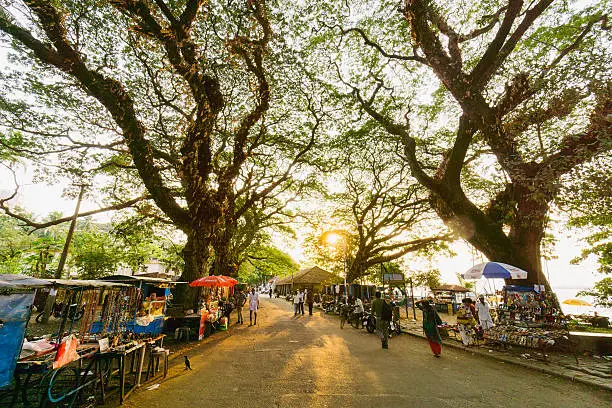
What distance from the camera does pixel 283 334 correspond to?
475 inches

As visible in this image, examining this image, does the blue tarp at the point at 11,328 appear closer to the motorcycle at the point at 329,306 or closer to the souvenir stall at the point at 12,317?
the souvenir stall at the point at 12,317

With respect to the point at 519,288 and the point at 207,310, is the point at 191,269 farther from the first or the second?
the point at 519,288

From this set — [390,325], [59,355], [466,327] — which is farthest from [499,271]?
[59,355]

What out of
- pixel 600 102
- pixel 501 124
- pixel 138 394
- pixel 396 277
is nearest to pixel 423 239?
pixel 396 277

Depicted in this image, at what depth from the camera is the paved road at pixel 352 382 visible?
4812 mm

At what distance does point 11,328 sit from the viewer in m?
4.04

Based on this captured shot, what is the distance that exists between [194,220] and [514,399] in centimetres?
1133

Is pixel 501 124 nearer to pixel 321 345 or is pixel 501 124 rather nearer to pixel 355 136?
pixel 355 136

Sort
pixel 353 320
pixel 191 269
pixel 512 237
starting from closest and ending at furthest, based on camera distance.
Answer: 1. pixel 512 237
2. pixel 191 269
3. pixel 353 320

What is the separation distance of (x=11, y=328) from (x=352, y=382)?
602cm

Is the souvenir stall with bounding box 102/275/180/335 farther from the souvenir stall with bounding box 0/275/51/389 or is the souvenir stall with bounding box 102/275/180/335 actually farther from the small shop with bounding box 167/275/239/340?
the souvenir stall with bounding box 0/275/51/389

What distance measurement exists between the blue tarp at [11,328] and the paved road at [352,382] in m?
1.83

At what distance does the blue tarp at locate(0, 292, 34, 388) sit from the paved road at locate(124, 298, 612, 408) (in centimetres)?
183

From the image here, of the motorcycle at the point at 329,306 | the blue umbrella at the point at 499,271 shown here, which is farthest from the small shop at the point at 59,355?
the motorcycle at the point at 329,306
